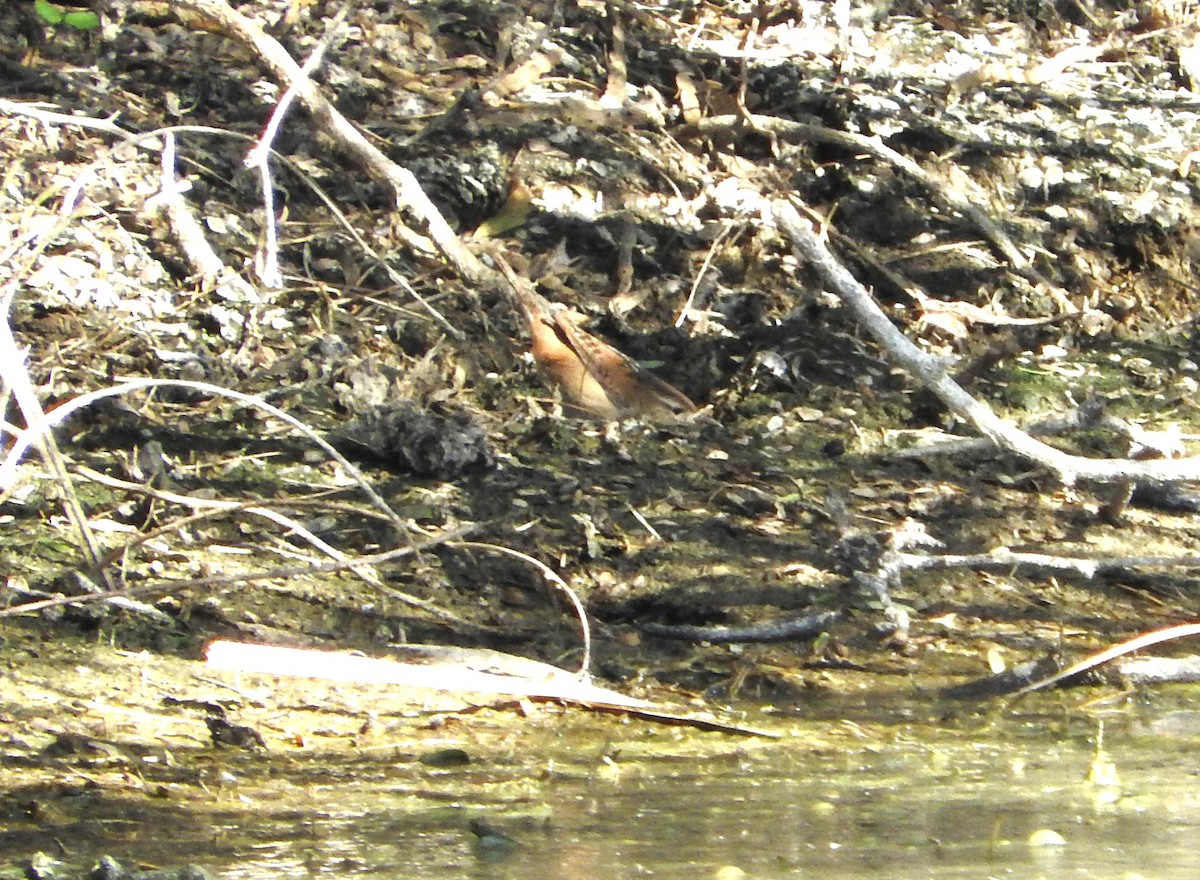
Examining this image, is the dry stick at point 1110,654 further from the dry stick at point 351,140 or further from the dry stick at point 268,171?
the dry stick at point 268,171

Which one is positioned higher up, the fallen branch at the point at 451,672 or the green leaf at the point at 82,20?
the green leaf at the point at 82,20

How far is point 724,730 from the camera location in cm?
217

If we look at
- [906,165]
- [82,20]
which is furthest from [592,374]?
[82,20]

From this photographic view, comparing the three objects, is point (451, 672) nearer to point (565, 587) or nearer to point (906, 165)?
point (565, 587)

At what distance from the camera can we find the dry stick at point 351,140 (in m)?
3.40

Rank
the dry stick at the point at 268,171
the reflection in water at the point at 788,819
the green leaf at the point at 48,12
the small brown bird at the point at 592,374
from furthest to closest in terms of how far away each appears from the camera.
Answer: the green leaf at the point at 48,12, the small brown bird at the point at 592,374, the dry stick at the point at 268,171, the reflection in water at the point at 788,819

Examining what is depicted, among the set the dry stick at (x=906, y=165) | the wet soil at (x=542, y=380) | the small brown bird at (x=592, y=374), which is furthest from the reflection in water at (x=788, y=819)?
the dry stick at (x=906, y=165)

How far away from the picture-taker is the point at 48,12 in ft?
12.7

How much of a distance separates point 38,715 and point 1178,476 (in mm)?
2128

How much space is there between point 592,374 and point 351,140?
926mm

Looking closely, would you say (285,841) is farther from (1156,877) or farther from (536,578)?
(1156,877)

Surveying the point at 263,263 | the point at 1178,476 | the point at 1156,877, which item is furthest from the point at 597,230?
the point at 1156,877

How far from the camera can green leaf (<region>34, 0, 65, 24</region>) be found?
388 centimetres

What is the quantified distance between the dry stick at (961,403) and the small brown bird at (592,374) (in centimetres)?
50
